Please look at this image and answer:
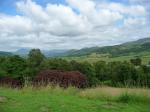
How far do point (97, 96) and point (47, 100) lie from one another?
2391 millimetres

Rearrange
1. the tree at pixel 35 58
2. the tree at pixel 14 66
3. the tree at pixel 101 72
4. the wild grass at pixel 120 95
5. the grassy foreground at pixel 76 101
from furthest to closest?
the tree at pixel 101 72 < the tree at pixel 35 58 < the tree at pixel 14 66 < the wild grass at pixel 120 95 < the grassy foreground at pixel 76 101

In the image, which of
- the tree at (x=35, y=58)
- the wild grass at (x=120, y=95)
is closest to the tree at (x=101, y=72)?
the tree at (x=35, y=58)

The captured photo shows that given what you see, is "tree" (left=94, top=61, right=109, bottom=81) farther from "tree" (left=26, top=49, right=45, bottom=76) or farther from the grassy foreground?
the grassy foreground

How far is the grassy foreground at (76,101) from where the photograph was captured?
8789 mm

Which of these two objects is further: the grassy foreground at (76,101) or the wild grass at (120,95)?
the wild grass at (120,95)

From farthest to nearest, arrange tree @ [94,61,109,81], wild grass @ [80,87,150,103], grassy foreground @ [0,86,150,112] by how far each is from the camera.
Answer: tree @ [94,61,109,81]
wild grass @ [80,87,150,103]
grassy foreground @ [0,86,150,112]

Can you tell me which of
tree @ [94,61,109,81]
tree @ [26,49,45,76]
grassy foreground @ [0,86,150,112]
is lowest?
tree @ [94,61,109,81]

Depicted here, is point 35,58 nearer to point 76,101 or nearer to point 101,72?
point 101,72

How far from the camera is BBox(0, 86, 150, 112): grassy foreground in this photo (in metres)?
8.79

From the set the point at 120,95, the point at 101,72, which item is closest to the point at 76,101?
the point at 120,95

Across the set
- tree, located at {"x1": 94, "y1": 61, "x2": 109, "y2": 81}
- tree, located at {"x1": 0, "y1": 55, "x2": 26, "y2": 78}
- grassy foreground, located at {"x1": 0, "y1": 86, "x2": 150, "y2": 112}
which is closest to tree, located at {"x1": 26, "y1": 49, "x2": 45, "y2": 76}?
tree, located at {"x1": 0, "y1": 55, "x2": 26, "y2": 78}

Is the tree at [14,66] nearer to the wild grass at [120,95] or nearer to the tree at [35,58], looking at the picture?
the tree at [35,58]

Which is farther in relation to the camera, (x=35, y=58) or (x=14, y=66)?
(x=35, y=58)

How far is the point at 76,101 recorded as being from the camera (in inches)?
396
